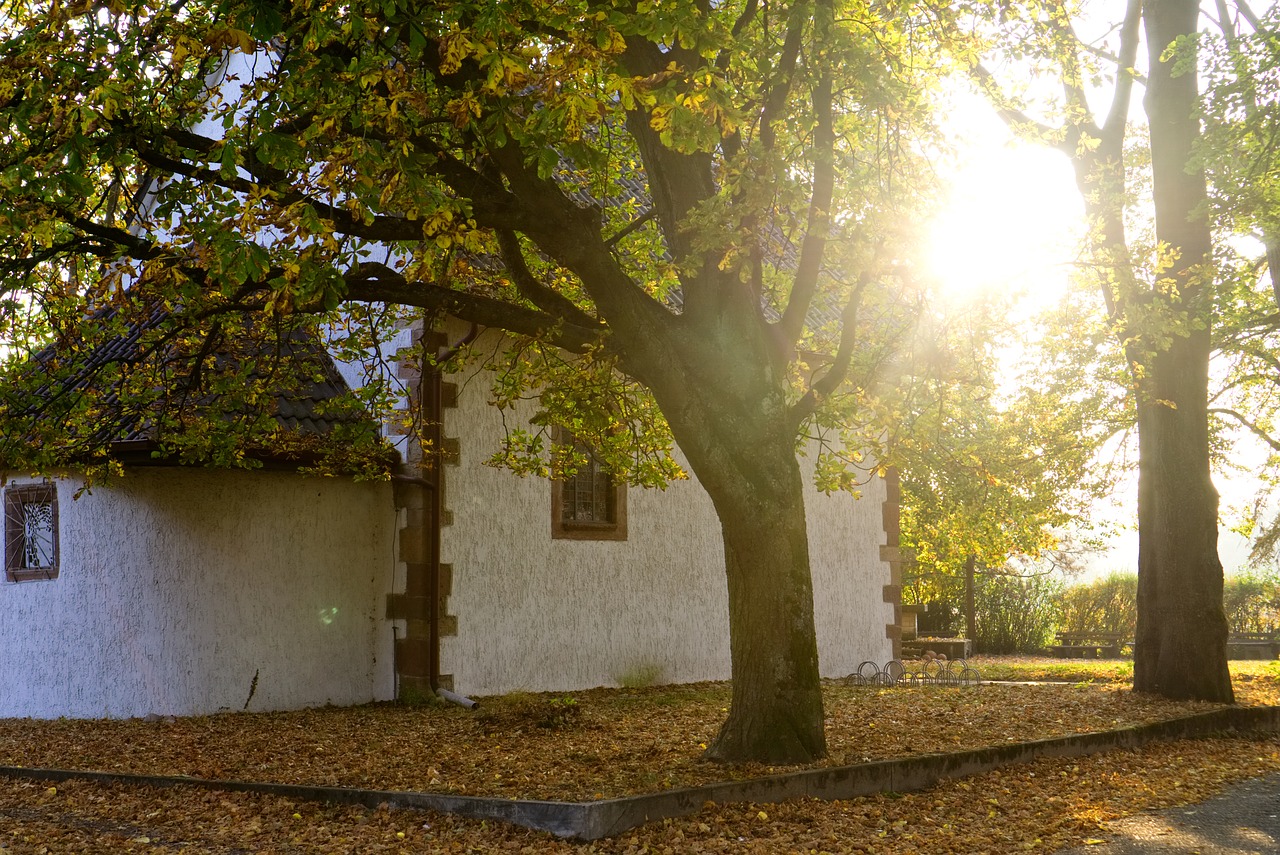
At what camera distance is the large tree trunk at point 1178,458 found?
13.8 meters

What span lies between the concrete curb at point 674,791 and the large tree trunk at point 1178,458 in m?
3.07

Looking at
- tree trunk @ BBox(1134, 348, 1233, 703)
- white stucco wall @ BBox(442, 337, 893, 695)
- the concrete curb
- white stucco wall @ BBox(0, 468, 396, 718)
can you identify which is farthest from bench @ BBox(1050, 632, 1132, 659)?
white stucco wall @ BBox(0, 468, 396, 718)

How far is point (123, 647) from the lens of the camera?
1327cm

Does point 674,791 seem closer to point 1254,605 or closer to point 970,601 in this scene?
point 970,601

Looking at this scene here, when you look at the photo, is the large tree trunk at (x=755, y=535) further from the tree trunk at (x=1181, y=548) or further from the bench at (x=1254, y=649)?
the bench at (x=1254, y=649)

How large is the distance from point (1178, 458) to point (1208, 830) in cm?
701

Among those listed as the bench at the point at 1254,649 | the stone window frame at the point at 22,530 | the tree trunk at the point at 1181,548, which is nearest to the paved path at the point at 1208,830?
the tree trunk at the point at 1181,548

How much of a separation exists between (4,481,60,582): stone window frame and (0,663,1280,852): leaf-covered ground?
1719mm

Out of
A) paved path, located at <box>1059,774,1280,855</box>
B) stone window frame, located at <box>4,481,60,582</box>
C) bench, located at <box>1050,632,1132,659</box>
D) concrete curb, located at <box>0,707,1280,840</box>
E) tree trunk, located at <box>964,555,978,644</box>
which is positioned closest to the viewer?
concrete curb, located at <box>0,707,1280,840</box>

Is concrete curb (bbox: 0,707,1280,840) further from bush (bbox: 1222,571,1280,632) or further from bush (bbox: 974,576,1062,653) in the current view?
bush (bbox: 1222,571,1280,632)

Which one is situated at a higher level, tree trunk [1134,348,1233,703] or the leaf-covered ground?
tree trunk [1134,348,1233,703]

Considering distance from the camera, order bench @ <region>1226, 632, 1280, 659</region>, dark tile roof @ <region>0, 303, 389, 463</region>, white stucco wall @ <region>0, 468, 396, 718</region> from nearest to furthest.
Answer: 1. dark tile roof @ <region>0, 303, 389, 463</region>
2. white stucco wall @ <region>0, 468, 396, 718</region>
3. bench @ <region>1226, 632, 1280, 659</region>

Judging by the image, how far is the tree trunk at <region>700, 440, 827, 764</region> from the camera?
8750 mm

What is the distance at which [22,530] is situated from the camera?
14.5 m
